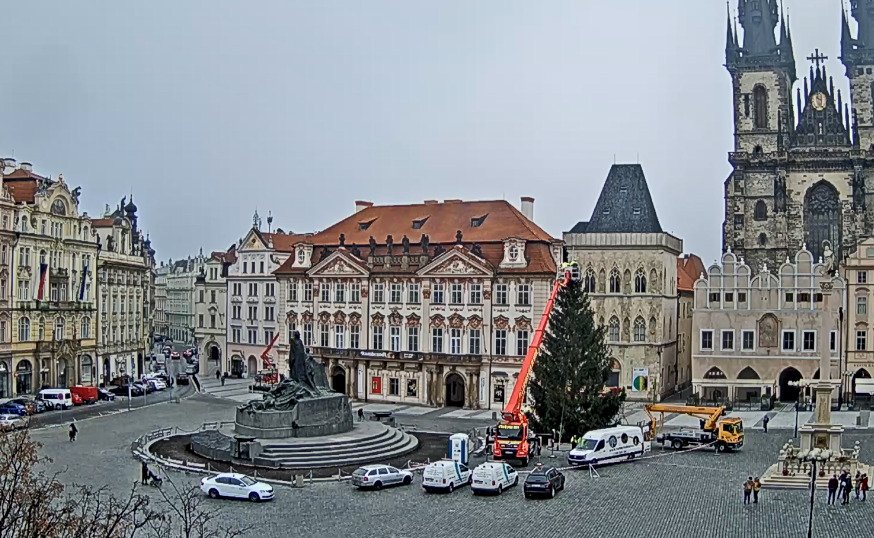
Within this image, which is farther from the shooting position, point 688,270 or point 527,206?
point 688,270

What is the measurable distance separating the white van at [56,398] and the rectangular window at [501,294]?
86.5 feet

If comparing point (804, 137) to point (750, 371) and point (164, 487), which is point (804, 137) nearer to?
point (750, 371)

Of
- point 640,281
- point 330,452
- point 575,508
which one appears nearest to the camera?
point 575,508

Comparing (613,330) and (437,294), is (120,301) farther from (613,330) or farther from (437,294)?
(613,330)

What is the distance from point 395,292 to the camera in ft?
227

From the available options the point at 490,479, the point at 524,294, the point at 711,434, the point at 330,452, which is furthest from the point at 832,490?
the point at 524,294

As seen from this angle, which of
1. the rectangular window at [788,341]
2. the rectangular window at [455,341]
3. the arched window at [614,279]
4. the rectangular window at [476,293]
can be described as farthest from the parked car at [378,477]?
the rectangular window at [788,341]

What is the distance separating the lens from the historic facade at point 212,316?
304ft

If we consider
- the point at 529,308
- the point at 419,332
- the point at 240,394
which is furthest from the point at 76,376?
the point at 529,308

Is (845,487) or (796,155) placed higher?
(796,155)

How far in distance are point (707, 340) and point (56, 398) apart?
41.2 metres

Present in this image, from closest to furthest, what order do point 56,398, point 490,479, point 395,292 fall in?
point 490,479, point 56,398, point 395,292

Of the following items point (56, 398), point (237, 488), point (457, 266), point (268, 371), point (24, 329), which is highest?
point (457, 266)

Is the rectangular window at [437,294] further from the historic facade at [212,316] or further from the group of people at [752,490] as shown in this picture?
the group of people at [752,490]
